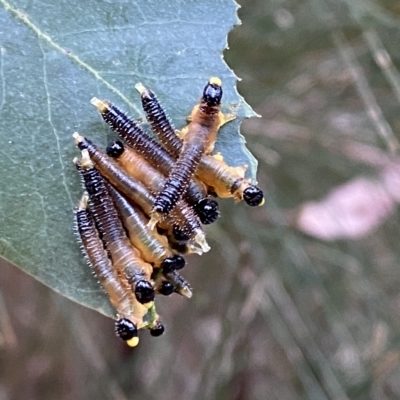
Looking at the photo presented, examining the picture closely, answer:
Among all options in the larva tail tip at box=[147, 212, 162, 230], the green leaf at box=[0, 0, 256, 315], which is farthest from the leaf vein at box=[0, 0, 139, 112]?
the larva tail tip at box=[147, 212, 162, 230]

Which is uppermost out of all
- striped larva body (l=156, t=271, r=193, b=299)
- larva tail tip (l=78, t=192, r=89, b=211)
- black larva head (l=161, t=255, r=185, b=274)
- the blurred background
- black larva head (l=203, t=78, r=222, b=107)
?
black larva head (l=203, t=78, r=222, b=107)

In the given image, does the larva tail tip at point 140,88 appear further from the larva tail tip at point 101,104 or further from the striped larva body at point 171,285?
the striped larva body at point 171,285

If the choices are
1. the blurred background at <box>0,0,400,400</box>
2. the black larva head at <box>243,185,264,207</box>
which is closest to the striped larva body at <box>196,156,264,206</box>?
the black larva head at <box>243,185,264,207</box>

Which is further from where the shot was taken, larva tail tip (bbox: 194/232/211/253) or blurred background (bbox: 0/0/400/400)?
blurred background (bbox: 0/0/400/400)

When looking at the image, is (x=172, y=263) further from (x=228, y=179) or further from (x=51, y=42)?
(x=51, y=42)

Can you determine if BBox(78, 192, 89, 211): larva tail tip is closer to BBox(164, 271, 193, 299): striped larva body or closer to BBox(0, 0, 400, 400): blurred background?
BBox(164, 271, 193, 299): striped larva body

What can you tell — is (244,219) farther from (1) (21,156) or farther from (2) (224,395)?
(1) (21,156)

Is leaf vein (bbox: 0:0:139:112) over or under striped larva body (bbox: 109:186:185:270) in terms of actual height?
over

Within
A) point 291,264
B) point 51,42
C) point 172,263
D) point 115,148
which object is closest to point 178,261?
point 172,263
